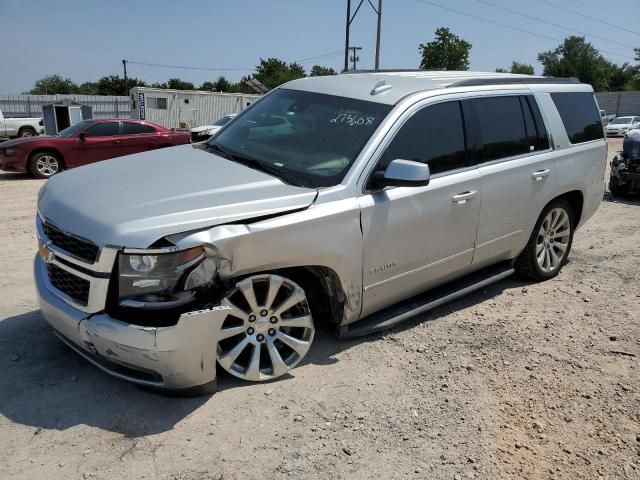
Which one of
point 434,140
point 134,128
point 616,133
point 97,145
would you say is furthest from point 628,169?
point 616,133

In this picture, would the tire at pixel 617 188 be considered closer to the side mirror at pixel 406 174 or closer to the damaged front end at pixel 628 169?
the damaged front end at pixel 628 169

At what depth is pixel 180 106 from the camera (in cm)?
3027

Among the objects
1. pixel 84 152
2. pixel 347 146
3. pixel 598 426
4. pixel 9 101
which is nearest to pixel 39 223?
pixel 347 146

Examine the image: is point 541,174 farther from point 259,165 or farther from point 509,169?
point 259,165

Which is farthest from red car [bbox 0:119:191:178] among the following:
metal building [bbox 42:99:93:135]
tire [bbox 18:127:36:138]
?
tire [bbox 18:127:36:138]

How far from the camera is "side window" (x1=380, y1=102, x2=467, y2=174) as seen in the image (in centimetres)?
376

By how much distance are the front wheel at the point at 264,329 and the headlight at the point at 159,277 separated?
240 mm

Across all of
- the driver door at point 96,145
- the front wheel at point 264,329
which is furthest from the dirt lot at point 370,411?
the driver door at point 96,145

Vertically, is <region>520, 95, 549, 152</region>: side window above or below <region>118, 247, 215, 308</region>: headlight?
above

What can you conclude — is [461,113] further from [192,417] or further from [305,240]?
[192,417]

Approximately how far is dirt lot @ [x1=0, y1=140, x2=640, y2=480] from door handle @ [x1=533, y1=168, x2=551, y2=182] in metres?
1.26

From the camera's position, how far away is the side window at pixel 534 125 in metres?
4.85

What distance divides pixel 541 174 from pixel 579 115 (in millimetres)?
1142

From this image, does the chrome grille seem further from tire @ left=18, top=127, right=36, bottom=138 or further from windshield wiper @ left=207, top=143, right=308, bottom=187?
tire @ left=18, top=127, right=36, bottom=138
